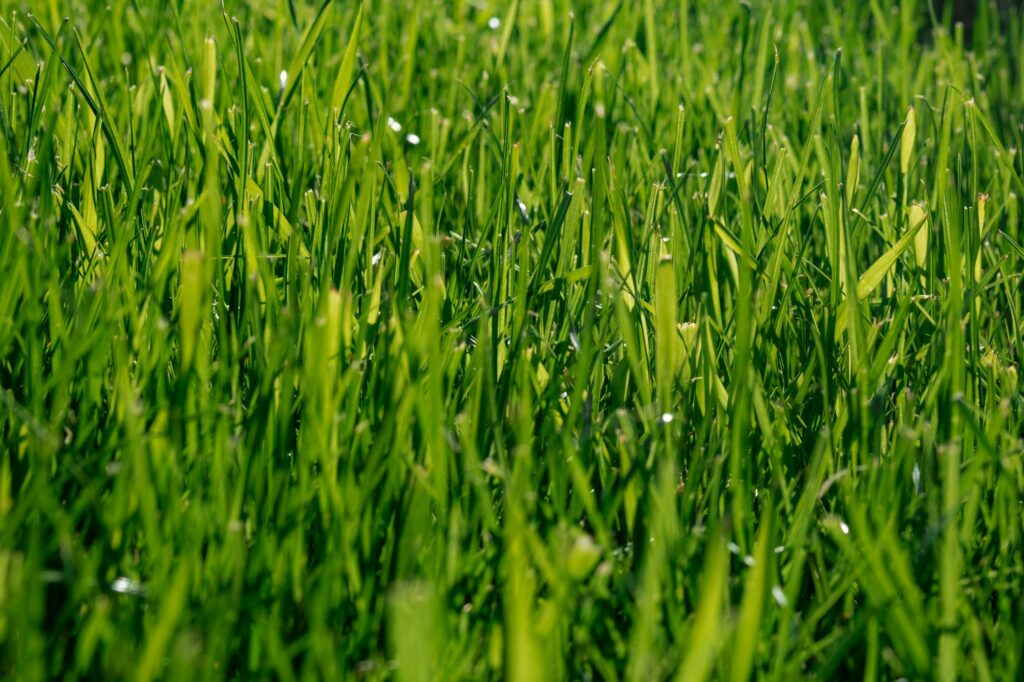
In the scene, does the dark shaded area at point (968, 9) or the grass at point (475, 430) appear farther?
the dark shaded area at point (968, 9)

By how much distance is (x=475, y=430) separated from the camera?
1.03 m

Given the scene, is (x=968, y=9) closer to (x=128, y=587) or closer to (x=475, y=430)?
(x=475, y=430)

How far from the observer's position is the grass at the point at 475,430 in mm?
833

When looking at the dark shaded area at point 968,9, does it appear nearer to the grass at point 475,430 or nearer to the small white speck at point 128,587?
the grass at point 475,430

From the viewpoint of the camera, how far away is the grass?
2.73 feet

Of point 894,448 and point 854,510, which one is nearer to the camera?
point 854,510

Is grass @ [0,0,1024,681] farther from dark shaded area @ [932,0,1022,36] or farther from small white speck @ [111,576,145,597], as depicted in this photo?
dark shaded area @ [932,0,1022,36]

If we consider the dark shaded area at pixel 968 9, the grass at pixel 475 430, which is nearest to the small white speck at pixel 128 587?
the grass at pixel 475 430

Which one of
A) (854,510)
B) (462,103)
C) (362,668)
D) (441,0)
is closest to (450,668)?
(362,668)

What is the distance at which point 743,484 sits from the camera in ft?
3.45

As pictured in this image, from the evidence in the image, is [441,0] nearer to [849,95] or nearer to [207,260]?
[849,95]

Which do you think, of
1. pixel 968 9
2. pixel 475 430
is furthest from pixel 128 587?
pixel 968 9

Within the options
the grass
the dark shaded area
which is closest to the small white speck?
the grass

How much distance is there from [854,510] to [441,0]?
213 cm
